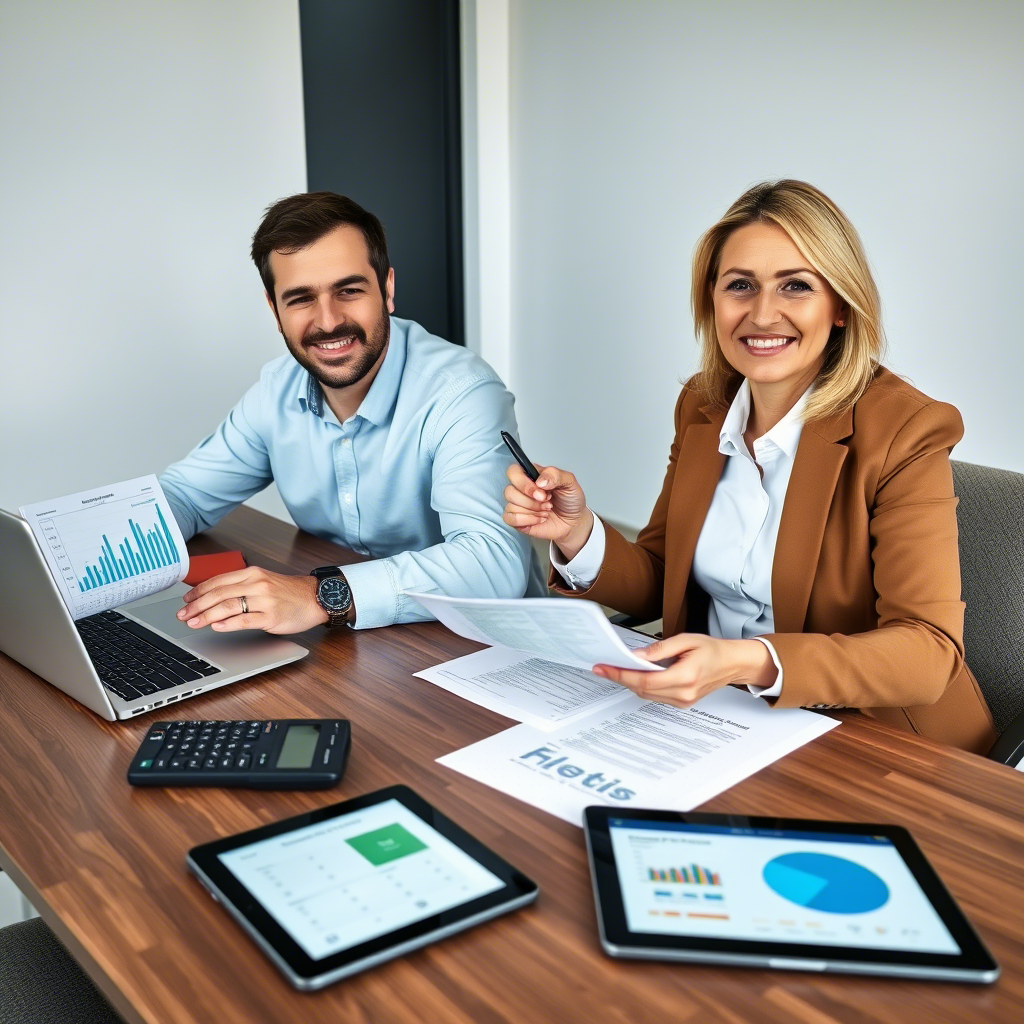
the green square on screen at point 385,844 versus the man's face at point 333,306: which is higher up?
the man's face at point 333,306

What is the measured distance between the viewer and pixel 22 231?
3168 mm

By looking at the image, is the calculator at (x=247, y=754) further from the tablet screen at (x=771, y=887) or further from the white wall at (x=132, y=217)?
the white wall at (x=132, y=217)

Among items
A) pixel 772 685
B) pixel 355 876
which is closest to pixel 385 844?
pixel 355 876

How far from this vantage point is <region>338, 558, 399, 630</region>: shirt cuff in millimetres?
1415

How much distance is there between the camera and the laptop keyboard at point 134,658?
1.22 m

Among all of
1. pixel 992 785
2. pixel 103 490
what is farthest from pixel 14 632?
pixel 992 785

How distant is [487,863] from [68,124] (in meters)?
3.16

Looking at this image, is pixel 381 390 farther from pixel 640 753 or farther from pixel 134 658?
pixel 640 753

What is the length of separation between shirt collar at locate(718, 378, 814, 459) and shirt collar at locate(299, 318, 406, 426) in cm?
65

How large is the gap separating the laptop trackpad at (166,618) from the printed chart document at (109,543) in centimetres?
6

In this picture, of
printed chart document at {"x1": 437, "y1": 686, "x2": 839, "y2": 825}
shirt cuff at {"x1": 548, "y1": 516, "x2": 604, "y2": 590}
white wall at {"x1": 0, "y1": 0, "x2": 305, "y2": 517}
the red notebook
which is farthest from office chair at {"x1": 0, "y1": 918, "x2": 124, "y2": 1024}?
white wall at {"x1": 0, "y1": 0, "x2": 305, "y2": 517}

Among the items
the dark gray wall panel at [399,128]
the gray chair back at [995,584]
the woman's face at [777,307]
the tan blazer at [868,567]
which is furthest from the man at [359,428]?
the dark gray wall panel at [399,128]

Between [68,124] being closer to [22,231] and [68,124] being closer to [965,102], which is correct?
[22,231]

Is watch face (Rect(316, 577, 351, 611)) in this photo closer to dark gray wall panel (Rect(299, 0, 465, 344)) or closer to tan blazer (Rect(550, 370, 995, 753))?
tan blazer (Rect(550, 370, 995, 753))
